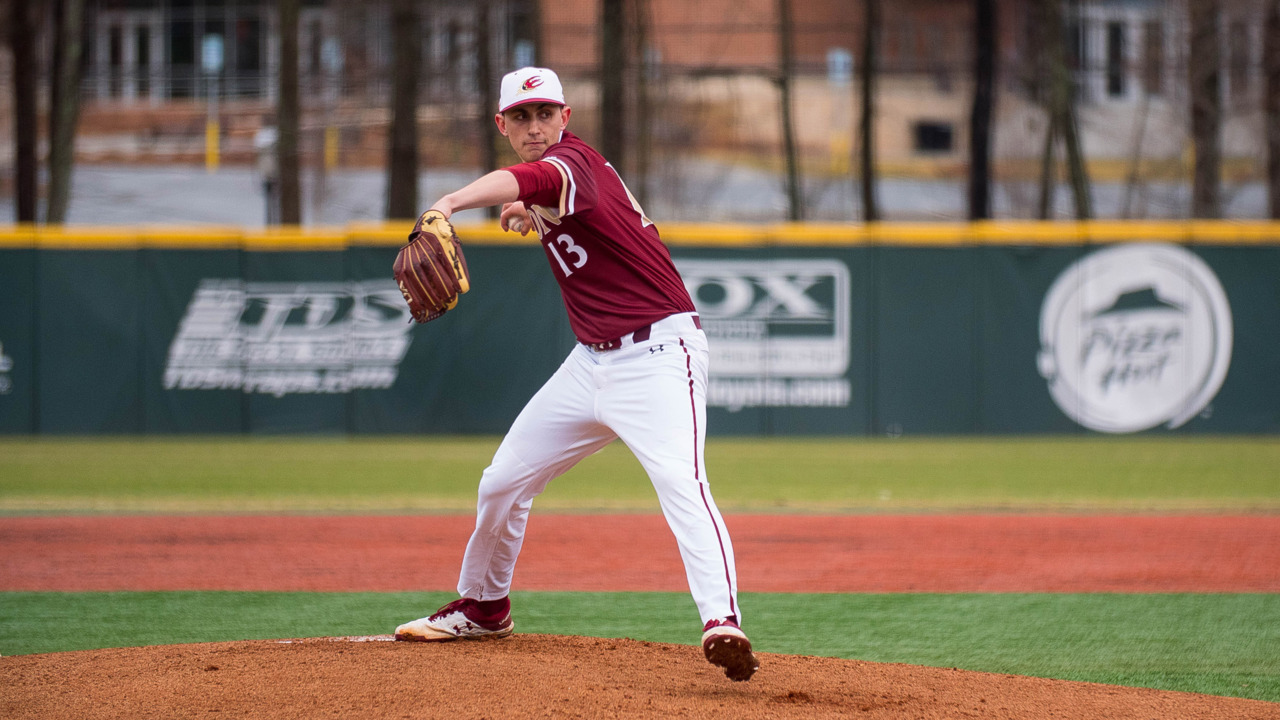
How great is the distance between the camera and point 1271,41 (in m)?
17.4

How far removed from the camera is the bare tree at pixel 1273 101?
56.1 feet

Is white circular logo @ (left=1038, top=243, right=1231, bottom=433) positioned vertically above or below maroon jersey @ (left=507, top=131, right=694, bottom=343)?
below

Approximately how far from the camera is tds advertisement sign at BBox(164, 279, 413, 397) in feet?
43.9

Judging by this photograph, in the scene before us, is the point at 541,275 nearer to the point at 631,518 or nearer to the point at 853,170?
the point at 631,518

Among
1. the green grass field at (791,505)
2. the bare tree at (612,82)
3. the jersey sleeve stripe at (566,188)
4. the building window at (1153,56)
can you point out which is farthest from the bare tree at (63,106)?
the building window at (1153,56)

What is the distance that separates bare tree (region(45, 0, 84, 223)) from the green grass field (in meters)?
5.84

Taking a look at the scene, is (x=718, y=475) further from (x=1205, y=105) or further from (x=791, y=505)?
(x=1205, y=105)

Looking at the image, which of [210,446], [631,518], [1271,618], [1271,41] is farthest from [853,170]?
[1271,618]

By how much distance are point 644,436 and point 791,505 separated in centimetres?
516

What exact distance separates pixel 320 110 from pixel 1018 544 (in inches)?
1025

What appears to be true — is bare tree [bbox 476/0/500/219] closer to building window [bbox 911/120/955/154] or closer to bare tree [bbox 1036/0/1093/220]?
bare tree [bbox 1036/0/1093/220]

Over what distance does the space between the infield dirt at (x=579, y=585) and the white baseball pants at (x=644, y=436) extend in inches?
15.7

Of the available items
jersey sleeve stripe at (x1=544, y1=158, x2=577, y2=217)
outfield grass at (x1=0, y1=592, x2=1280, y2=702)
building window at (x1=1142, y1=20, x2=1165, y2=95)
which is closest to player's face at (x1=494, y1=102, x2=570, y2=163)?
jersey sleeve stripe at (x1=544, y1=158, x2=577, y2=217)

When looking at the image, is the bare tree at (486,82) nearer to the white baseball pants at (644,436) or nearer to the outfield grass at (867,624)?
the outfield grass at (867,624)
